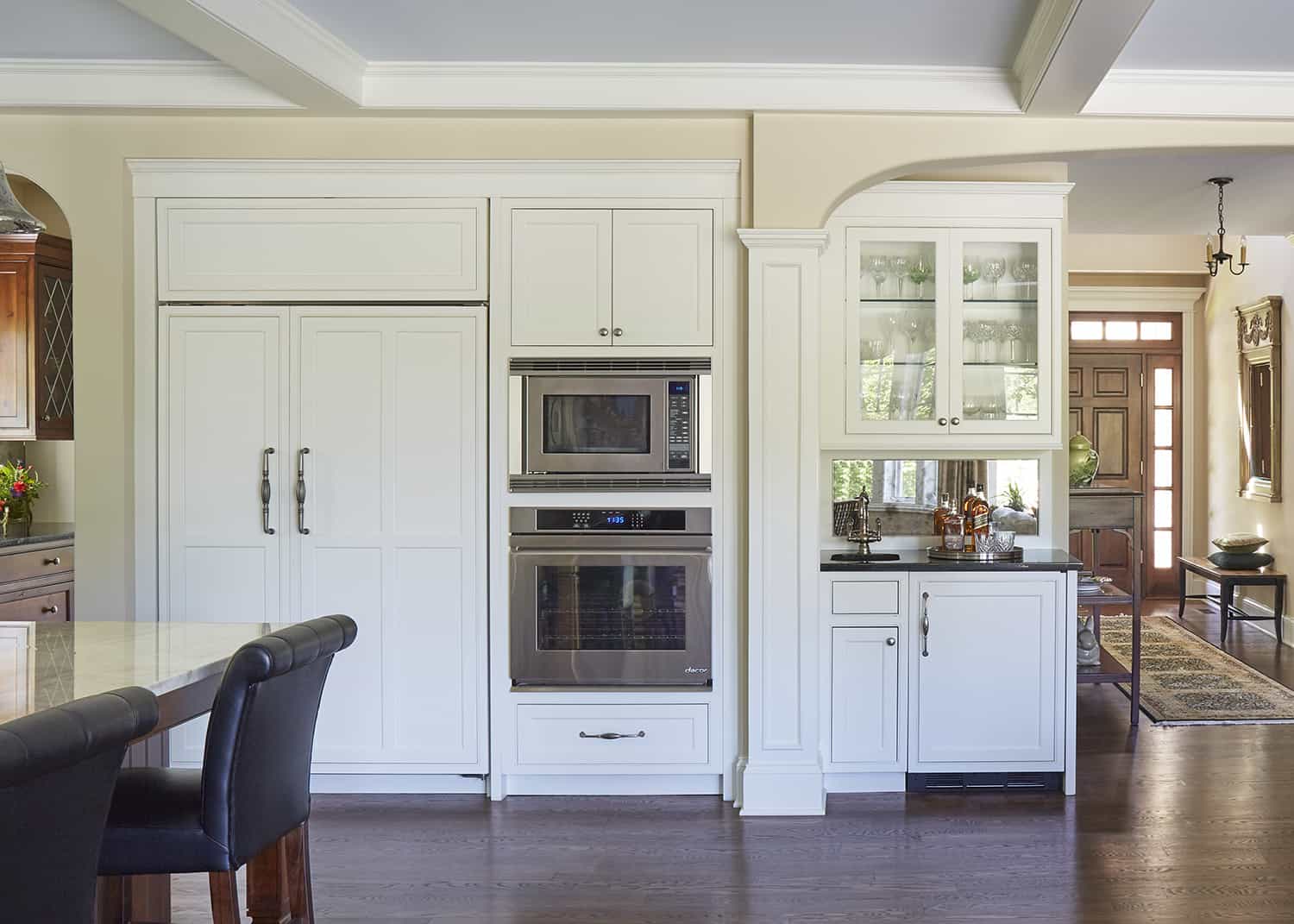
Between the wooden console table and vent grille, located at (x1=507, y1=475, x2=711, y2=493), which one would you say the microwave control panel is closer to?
vent grille, located at (x1=507, y1=475, x2=711, y2=493)

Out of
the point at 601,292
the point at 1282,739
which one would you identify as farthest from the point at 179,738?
the point at 1282,739

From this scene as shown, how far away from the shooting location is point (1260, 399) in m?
7.13

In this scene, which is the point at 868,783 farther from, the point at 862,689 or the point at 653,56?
the point at 653,56

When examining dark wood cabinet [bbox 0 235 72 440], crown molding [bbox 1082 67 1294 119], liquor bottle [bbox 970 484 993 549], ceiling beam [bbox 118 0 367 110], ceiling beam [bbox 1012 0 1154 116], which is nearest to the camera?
ceiling beam [bbox 1012 0 1154 116]

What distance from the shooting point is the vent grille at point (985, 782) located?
12.7 ft

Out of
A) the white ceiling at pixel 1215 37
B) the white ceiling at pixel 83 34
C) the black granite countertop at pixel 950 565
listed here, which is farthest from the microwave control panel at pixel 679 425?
the white ceiling at pixel 83 34

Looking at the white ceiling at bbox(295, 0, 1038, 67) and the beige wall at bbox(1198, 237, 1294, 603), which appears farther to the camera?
the beige wall at bbox(1198, 237, 1294, 603)

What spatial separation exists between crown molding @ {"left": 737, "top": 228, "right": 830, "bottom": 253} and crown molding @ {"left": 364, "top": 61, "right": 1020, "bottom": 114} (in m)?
0.41

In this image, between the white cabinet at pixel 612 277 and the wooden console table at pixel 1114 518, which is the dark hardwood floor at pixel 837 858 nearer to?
the wooden console table at pixel 1114 518

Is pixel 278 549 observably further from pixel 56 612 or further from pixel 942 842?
pixel 942 842

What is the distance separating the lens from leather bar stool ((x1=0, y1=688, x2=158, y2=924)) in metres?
1.33

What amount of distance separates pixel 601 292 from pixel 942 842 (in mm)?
2160

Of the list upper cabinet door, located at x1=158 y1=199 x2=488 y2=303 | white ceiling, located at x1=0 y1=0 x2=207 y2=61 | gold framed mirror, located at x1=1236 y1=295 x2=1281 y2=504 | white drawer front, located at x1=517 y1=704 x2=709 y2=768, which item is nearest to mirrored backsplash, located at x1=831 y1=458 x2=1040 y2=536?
white drawer front, located at x1=517 y1=704 x2=709 y2=768

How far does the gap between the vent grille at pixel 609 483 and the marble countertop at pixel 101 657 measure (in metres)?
1.26
